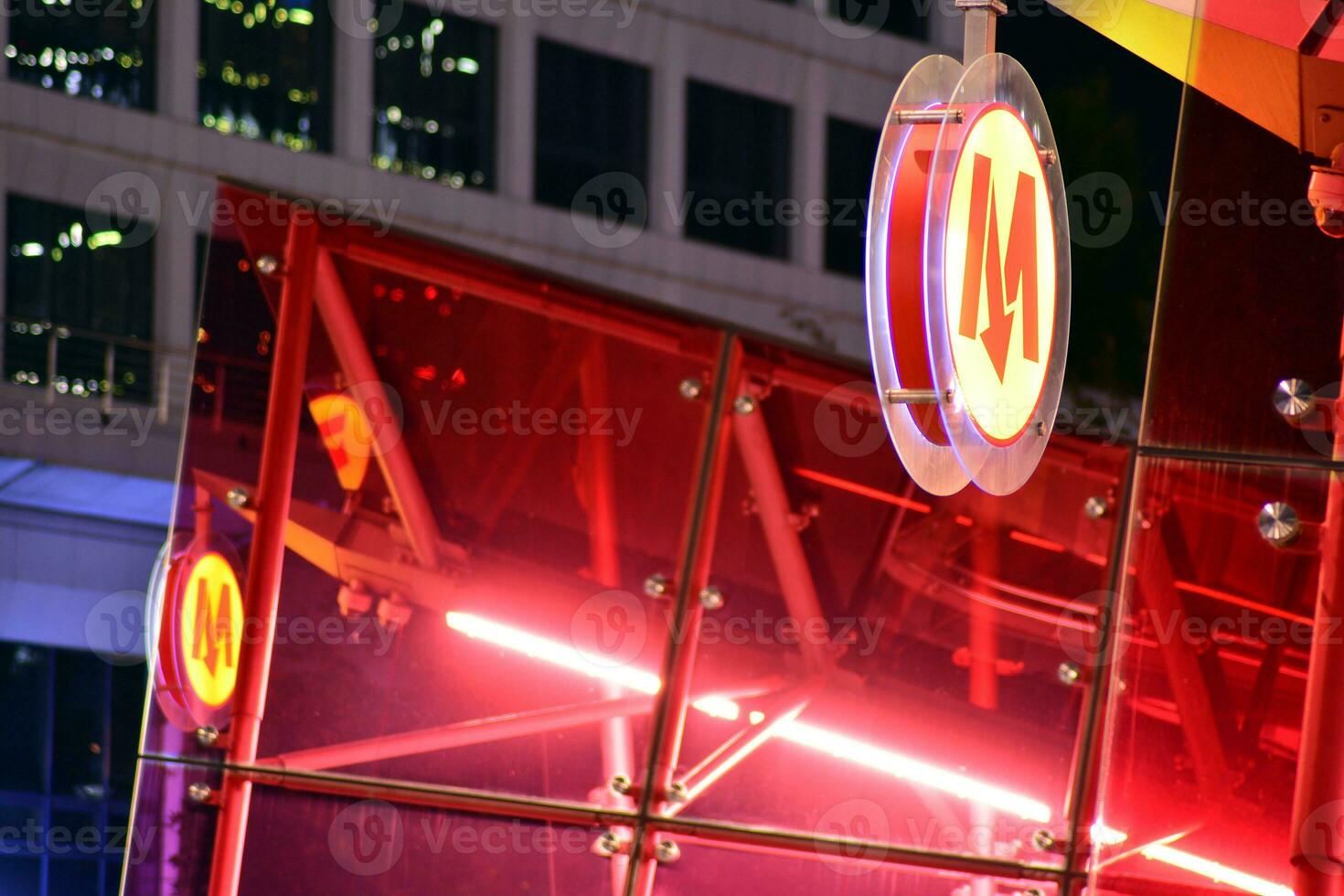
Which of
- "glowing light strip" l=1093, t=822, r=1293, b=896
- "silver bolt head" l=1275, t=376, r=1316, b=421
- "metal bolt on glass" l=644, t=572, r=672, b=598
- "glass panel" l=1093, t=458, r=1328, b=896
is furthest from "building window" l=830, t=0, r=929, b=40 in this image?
"glowing light strip" l=1093, t=822, r=1293, b=896

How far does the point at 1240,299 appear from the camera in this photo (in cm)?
443

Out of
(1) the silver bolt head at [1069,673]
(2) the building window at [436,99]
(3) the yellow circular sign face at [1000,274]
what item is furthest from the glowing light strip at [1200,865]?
(2) the building window at [436,99]

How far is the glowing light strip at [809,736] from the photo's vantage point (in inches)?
250

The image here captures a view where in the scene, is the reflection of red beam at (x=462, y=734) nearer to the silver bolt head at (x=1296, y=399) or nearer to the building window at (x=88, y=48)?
the silver bolt head at (x=1296, y=399)

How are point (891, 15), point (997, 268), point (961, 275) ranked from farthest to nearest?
point (891, 15)
point (997, 268)
point (961, 275)

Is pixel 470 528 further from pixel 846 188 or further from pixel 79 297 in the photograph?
pixel 846 188

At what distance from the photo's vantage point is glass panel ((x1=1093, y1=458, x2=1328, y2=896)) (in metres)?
4.37

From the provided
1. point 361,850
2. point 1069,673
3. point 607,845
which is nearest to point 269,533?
point 361,850

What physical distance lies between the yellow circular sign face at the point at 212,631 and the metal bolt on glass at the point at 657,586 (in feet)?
4.85

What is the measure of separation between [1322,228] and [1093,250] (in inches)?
738

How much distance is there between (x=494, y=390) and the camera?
6.71m

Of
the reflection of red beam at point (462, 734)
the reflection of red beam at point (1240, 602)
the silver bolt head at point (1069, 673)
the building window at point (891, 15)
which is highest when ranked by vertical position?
the building window at point (891, 15)

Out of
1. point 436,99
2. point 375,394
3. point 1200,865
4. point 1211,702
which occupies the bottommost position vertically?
point 1200,865

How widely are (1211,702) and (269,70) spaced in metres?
18.9
